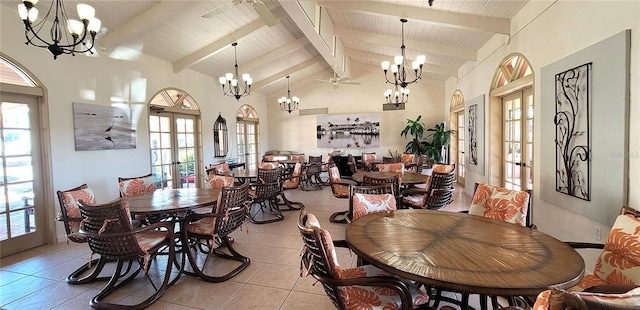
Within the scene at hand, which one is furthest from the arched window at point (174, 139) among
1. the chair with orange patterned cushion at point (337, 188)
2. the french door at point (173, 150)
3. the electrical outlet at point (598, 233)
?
the electrical outlet at point (598, 233)

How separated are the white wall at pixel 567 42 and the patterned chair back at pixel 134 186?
4.87 metres

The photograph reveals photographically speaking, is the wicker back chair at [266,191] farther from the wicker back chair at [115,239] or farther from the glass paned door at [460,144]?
the glass paned door at [460,144]

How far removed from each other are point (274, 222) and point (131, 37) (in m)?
3.54

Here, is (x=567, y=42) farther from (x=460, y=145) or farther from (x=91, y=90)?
(x=91, y=90)

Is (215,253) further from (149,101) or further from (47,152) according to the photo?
(149,101)

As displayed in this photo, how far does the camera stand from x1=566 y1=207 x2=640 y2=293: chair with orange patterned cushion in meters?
1.57

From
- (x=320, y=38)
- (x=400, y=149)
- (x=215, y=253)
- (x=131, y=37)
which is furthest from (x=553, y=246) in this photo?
(x=400, y=149)

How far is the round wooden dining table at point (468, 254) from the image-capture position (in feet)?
4.12

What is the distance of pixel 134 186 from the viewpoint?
12.4ft

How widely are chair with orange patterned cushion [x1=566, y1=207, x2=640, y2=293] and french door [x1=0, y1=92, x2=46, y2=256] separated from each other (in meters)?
5.38

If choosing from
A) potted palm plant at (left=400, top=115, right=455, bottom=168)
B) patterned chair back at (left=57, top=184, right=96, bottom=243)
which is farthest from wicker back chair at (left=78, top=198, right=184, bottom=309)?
potted palm plant at (left=400, top=115, right=455, bottom=168)

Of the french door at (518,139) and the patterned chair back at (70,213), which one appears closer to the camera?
the patterned chair back at (70,213)

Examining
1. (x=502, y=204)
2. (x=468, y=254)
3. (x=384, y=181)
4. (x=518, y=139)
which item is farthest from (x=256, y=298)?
(x=518, y=139)

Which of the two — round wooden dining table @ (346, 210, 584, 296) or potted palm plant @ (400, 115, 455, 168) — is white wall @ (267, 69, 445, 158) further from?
round wooden dining table @ (346, 210, 584, 296)
